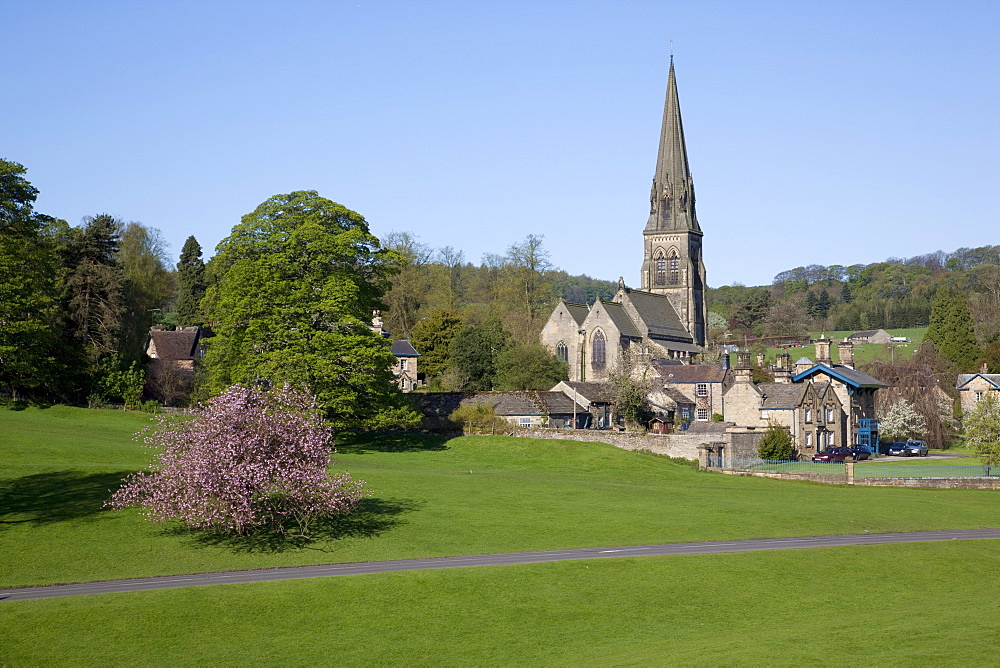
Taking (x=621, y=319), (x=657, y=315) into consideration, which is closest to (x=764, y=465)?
(x=621, y=319)

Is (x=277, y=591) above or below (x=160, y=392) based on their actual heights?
below

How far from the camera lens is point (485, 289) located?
545 ft

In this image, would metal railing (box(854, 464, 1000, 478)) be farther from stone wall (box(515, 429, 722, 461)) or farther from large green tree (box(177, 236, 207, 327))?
large green tree (box(177, 236, 207, 327))

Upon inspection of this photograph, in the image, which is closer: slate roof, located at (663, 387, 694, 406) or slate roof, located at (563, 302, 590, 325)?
slate roof, located at (663, 387, 694, 406)

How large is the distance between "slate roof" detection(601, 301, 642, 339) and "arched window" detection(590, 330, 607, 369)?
8.12 feet

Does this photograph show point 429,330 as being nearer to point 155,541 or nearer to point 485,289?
point 485,289

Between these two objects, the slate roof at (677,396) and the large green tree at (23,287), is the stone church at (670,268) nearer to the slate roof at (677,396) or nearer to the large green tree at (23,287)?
the slate roof at (677,396)

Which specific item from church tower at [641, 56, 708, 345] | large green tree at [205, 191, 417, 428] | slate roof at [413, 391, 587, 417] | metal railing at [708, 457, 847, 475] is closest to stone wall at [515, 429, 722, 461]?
metal railing at [708, 457, 847, 475]

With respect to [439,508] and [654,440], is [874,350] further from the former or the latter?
[439,508]

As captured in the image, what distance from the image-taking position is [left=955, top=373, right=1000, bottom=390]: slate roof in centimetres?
10050

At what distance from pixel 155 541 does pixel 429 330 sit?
75.4 m

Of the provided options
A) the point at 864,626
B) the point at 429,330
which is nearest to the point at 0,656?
the point at 864,626

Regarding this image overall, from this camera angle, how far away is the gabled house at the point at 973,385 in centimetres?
10088

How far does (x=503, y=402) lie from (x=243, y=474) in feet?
147
